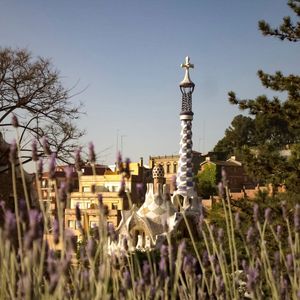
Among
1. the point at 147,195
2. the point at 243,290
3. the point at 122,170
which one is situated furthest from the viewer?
the point at 147,195

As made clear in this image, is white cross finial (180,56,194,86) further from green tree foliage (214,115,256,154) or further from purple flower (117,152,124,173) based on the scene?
green tree foliage (214,115,256,154)

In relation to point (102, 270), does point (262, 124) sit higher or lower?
higher

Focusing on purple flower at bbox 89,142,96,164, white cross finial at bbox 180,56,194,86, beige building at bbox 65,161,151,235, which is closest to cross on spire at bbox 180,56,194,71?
white cross finial at bbox 180,56,194,86

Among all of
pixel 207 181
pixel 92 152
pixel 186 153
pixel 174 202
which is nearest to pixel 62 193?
pixel 92 152

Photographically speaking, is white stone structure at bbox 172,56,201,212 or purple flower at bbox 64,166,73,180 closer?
purple flower at bbox 64,166,73,180

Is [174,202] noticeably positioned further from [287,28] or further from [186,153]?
[287,28]

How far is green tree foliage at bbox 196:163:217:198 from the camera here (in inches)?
1847

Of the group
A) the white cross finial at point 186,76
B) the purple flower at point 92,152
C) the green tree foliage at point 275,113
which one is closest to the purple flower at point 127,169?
the purple flower at point 92,152

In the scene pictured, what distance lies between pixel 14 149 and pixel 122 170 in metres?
0.52

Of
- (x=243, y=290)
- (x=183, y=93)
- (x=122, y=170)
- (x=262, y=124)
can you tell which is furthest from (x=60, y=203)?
(x=262, y=124)

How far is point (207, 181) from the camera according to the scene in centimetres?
4906

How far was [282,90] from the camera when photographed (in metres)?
10.9

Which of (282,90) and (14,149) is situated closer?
(14,149)

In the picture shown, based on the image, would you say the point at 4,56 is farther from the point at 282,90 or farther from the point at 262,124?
the point at 262,124
